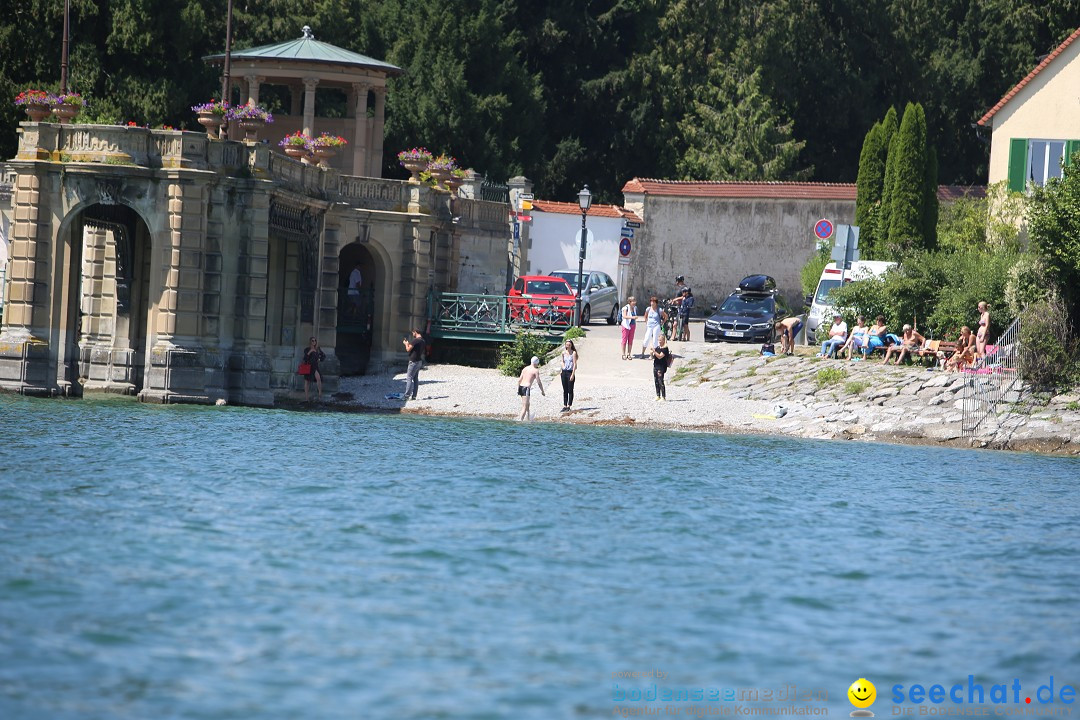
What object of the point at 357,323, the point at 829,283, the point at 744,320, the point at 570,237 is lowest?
the point at 357,323

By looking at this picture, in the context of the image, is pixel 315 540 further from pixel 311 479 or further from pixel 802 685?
pixel 802 685

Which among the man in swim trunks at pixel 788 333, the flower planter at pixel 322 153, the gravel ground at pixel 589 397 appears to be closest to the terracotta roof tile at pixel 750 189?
the gravel ground at pixel 589 397

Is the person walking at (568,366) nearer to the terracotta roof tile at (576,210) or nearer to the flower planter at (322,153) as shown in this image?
the flower planter at (322,153)

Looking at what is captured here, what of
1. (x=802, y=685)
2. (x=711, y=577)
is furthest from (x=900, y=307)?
(x=802, y=685)

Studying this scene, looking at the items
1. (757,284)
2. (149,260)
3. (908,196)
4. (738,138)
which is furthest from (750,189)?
(149,260)

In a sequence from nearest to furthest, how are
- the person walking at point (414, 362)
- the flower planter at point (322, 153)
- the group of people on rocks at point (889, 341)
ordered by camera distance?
the group of people on rocks at point (889, 341)
the person walking at point (414, 362)
the flower planter at point (322, 153)

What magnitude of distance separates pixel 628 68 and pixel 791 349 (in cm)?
2756

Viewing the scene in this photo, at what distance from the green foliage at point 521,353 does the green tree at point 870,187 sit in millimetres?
11005

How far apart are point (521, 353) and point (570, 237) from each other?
36.6ft

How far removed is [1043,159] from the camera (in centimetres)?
4259

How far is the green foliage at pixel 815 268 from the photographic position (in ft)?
153

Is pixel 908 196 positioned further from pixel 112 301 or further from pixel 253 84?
pixel 112 301

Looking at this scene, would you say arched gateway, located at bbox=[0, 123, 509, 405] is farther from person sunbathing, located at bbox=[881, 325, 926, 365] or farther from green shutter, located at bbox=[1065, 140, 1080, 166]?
green shutter, located at bbox=[1065, 140, 1080, 166]

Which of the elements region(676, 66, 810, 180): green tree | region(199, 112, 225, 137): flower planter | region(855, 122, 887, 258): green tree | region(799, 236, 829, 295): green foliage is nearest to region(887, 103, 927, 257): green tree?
region(855, 122, 887, 258): green tree
